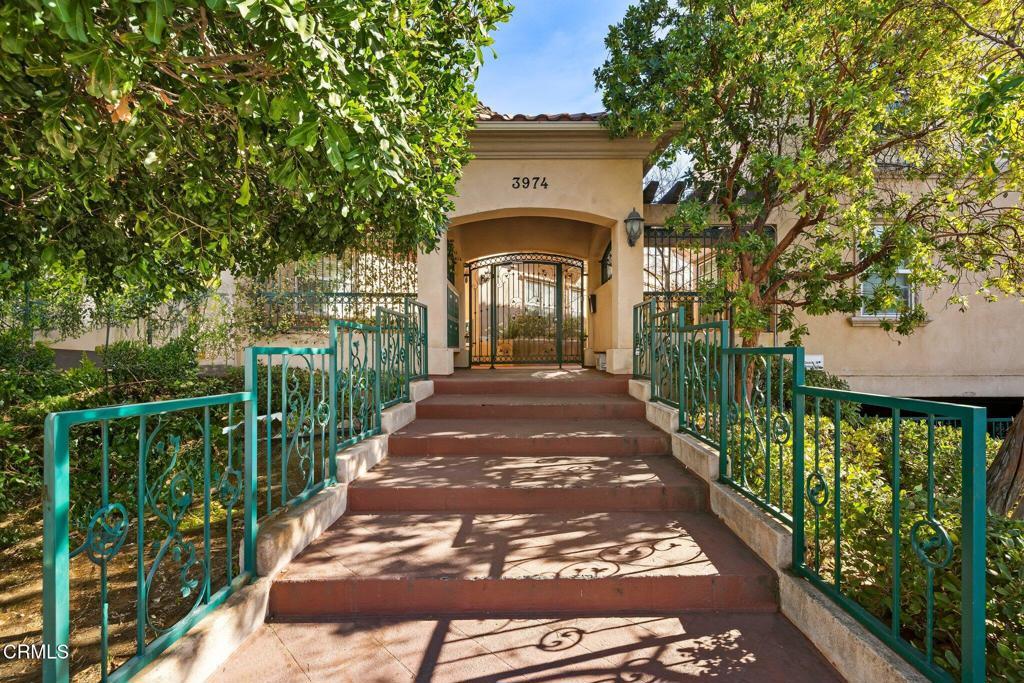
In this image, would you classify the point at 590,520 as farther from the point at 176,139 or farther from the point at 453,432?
the point at 176,139

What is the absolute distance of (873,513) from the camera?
267cm

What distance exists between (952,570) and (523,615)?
193cm

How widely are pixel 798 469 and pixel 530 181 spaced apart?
5.76 m

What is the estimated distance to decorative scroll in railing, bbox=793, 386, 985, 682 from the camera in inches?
63.7

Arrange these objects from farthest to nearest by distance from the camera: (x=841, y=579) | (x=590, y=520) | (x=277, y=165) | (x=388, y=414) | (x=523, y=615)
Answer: (x=388, y=414) → (x=590, y=520) → (x=277, y=165) → (x=523, y=615) → (x=841, y=579)

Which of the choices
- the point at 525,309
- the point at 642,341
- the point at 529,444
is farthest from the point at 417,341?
the point at 525,309

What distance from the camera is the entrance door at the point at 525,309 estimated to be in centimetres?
974

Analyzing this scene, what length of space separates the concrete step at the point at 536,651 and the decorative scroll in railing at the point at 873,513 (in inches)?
15.7

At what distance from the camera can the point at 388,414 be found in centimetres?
459

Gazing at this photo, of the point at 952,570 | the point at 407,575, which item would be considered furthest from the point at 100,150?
the point at 952,570

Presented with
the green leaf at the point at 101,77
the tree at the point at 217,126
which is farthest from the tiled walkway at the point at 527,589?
the green leaf at the point at 101,77

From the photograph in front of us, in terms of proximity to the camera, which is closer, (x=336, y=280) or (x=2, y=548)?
(x=2, y=548)

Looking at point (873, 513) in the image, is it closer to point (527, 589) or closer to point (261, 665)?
point (527, 589)

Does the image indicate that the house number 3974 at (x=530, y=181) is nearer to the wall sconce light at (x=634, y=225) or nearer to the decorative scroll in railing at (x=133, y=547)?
the wall sconce light at (x=634, y=225)
